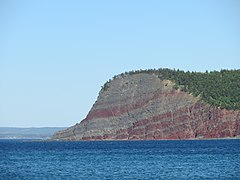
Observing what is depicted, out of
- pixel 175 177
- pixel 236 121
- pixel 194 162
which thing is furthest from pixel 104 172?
pixel 236 121

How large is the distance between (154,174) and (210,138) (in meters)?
122

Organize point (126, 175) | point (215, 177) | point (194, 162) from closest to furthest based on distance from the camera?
point (215, 177) < point (126, 175) < point (194, 162)

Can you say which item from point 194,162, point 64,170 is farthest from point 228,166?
point 64,170

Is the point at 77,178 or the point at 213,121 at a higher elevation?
the point at 213,121

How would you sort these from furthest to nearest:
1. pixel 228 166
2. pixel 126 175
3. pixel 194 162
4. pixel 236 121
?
pixel 236 121 → pixel 194 162 → pixel 228 166 → pixel 126 175

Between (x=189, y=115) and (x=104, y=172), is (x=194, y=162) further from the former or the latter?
(x=189, y=115)

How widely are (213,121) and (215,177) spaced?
4800 inches

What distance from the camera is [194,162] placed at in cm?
9638

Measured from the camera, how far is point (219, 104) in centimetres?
19962

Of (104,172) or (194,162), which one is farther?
(194,162)

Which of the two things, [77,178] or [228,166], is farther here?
[228,166]

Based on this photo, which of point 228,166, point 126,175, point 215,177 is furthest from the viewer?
point 228,166

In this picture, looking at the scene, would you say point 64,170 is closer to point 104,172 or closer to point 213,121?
point 104,172

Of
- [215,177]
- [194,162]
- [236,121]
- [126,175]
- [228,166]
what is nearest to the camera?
[215,177]
